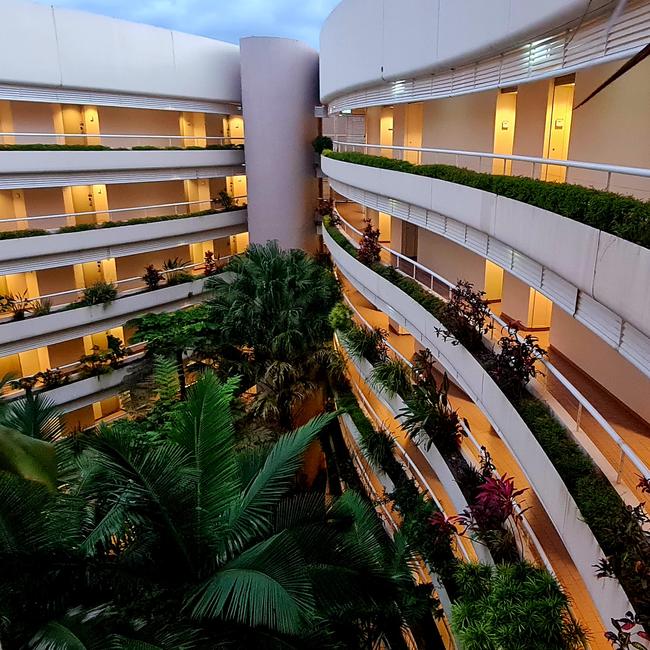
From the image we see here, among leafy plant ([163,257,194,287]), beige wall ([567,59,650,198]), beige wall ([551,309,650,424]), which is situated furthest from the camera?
leafy plant ([163,257,194,287])

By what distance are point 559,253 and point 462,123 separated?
9.81m

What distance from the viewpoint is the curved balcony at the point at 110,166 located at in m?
19.9

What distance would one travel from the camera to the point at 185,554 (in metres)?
7.21

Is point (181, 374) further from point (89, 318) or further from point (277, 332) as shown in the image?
point (277, 332)

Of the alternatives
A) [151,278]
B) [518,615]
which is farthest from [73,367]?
[518,615]

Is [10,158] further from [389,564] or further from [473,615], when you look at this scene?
[473,615]

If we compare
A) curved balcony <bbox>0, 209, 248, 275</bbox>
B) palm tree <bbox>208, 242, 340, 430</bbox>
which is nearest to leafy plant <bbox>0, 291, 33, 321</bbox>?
curved balcony <bbox>0, 209, 248, 275</bbox>

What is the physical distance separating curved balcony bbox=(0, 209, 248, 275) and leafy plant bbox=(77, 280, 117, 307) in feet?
3.65

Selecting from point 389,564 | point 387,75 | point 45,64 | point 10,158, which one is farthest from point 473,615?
point 45,64

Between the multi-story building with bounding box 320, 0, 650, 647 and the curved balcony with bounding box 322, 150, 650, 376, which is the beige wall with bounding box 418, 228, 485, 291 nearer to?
the multi-story building with bounding box 320, 0, 650, 647

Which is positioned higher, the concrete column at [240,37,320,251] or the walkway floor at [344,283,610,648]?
the concrete column at [240,37,320,251]

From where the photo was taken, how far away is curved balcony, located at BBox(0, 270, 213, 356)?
67.1 feet

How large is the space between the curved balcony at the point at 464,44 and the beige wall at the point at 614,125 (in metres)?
1.43

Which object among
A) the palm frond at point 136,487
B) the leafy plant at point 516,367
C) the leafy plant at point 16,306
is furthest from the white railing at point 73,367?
the leafy plant at point 516,367
